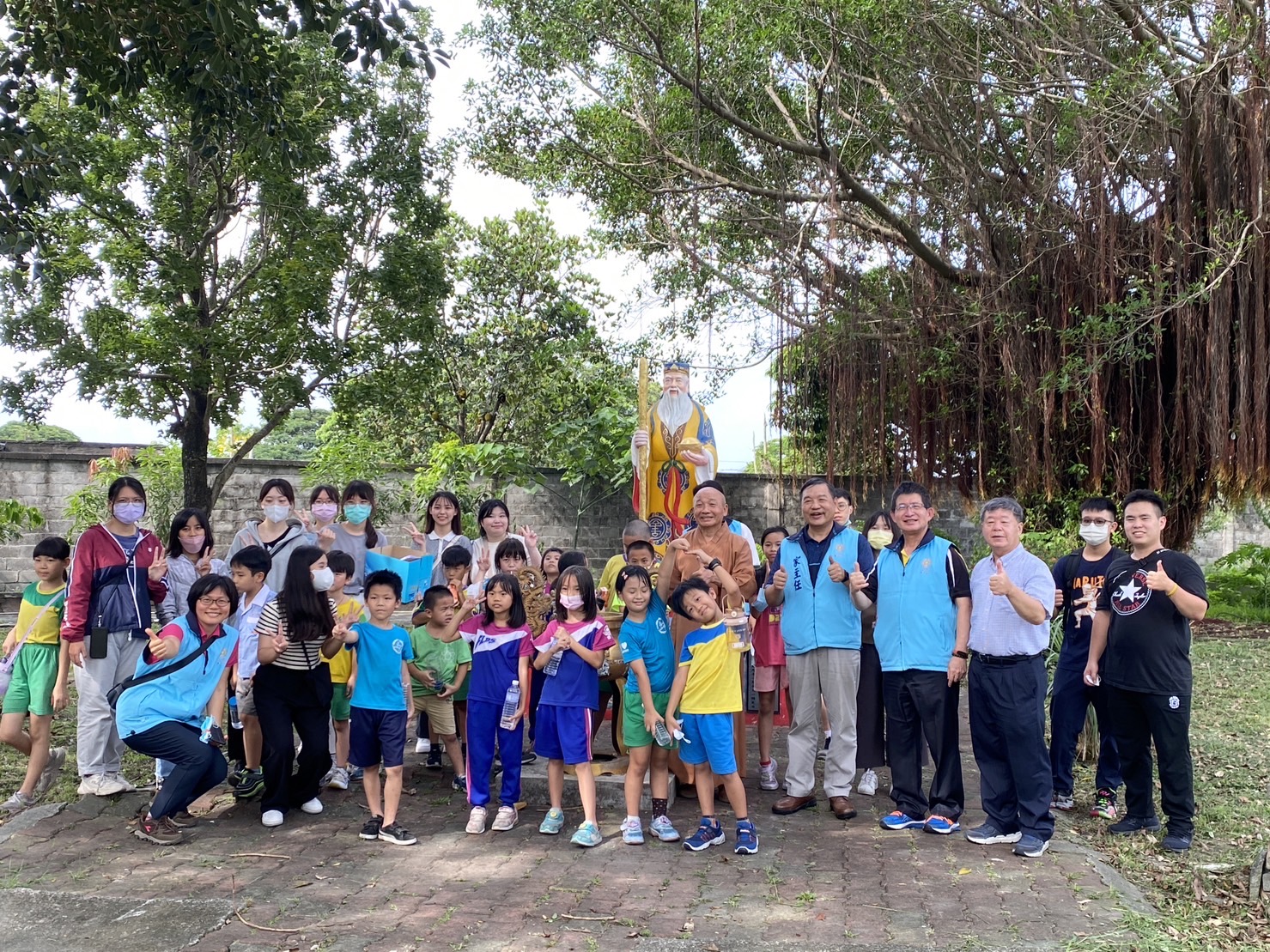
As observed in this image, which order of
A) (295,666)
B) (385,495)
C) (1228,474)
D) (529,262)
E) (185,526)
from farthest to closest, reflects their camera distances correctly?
1. (529,262)
2. (385,495)
3. (1228,474)
4. (185,526)
5. (295,666)

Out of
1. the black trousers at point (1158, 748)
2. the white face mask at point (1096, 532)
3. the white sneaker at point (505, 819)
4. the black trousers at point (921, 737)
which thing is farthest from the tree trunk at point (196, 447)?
the black trousers at point (1158, 748)

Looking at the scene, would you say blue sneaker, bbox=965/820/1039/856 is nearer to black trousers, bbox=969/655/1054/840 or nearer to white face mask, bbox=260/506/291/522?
black trousers, bbox=969/655/1054/840

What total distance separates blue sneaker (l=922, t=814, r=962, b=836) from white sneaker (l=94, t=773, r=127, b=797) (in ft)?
13.1

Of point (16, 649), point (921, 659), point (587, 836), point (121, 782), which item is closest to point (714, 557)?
point (921, 659)

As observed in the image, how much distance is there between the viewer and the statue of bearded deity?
24.2ft

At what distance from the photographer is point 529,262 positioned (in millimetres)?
17344

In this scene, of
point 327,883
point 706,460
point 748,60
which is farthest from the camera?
point 748,60

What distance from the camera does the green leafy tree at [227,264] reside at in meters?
9.20

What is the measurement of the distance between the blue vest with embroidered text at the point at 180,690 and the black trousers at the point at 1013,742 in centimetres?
357

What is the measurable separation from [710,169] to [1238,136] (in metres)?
5.57

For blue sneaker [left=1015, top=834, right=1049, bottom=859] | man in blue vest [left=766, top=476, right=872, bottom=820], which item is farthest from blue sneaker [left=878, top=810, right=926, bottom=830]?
blue sneaker [left=1015, top=834, right=1049, bottom=859]

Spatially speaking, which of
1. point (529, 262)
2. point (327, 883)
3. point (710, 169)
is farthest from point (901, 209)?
point (327, 883)

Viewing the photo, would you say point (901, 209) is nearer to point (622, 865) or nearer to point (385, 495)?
point (385, 495)

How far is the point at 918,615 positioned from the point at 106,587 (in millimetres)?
4050
